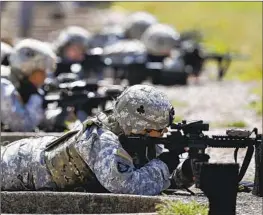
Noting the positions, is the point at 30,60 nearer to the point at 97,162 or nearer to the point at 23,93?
the point at 23,93

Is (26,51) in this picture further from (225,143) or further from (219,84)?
(219,84)

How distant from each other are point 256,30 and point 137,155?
50.3 meters

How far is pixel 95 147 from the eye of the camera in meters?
10.5

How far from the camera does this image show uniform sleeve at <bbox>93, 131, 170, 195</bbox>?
34.0 ft

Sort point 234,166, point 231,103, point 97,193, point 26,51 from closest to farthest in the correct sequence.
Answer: point 234,166, point 97,193, point 26,51, point 231,103

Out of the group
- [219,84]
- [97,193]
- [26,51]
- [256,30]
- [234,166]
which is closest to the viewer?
[234,166]

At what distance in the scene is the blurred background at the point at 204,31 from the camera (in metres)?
23.8

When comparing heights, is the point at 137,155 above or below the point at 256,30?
below

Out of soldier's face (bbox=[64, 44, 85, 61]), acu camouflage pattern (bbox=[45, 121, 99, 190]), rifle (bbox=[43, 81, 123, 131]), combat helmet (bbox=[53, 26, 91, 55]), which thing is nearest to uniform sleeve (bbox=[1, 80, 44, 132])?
rifle (bbox=[43, 81, 123, 131])

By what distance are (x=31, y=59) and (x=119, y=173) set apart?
6208mm

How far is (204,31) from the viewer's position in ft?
188

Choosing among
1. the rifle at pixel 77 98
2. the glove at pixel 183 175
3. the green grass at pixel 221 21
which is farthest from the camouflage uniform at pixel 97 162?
the green grass at pixel 221 21

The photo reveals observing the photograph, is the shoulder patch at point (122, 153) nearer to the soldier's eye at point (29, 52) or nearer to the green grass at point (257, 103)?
the soldier's eye at point (29, 52)

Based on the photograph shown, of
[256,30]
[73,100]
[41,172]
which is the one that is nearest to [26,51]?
[73,100]
